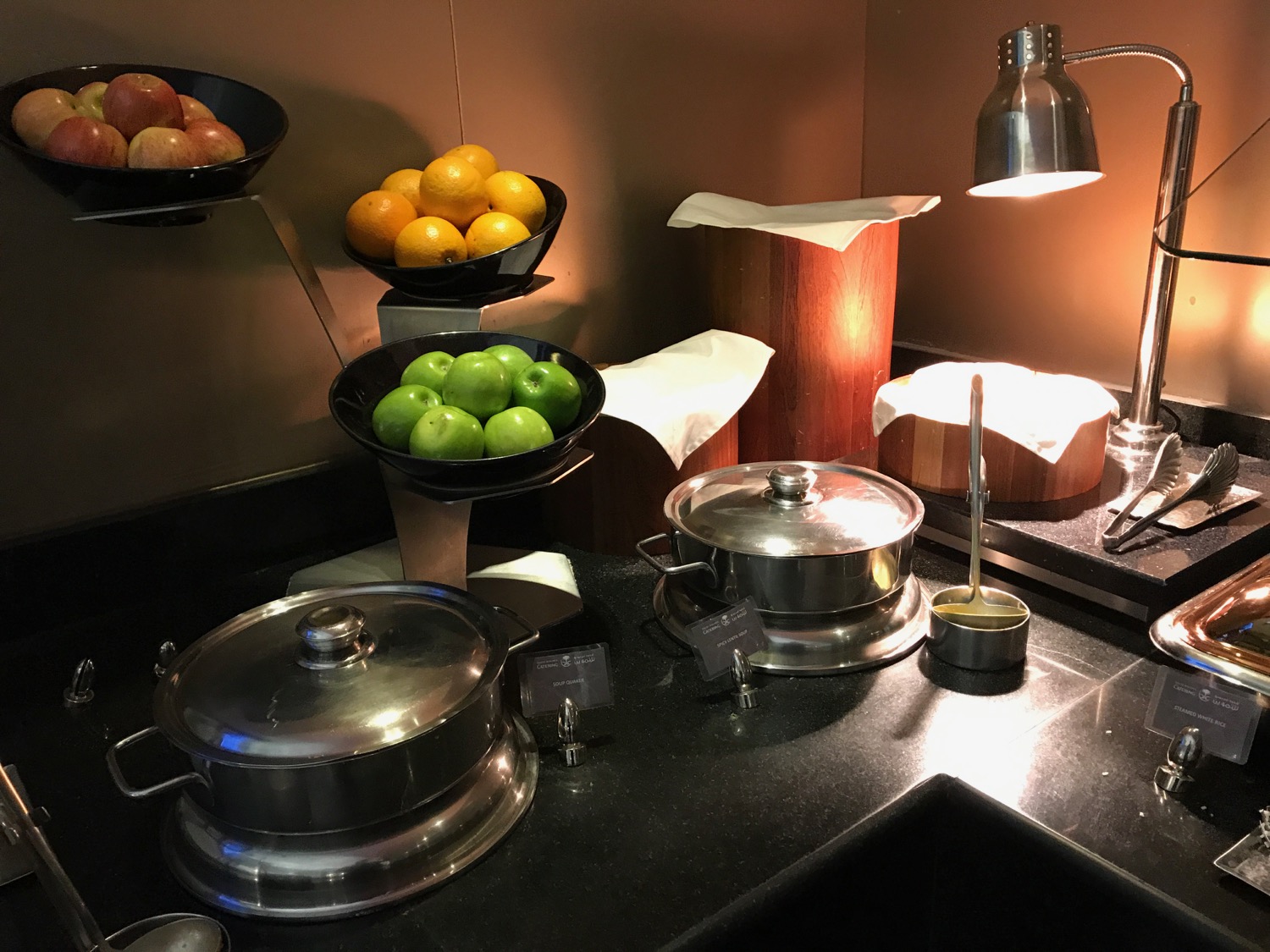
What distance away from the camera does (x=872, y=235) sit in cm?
120

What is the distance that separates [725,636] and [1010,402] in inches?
20.0

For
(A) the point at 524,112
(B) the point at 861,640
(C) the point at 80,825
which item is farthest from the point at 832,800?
(A) the point at 524,112

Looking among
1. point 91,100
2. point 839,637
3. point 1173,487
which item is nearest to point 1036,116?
point 1173,487

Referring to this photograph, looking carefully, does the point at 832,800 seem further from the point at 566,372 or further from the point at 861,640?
the point at 566,372

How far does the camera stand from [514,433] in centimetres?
81

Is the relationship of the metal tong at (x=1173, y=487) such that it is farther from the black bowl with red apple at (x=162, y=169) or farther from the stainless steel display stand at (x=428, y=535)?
the black bowl with red apple at (x=162, y=169)

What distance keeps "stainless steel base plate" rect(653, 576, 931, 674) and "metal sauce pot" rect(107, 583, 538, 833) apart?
0.28 meters

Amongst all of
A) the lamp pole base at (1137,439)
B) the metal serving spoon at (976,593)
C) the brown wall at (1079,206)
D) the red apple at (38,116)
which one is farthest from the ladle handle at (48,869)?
the brown wall at (1079,206)

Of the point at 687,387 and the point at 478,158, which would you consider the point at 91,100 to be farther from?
the point at 687,387

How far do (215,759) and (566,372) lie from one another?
1.44ft

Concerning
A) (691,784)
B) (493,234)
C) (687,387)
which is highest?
(493,234)

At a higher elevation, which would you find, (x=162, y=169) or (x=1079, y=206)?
(x=162, y=169)

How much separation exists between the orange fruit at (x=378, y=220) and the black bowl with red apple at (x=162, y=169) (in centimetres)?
11

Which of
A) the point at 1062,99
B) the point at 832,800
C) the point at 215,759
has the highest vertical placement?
the point at 1062,99
